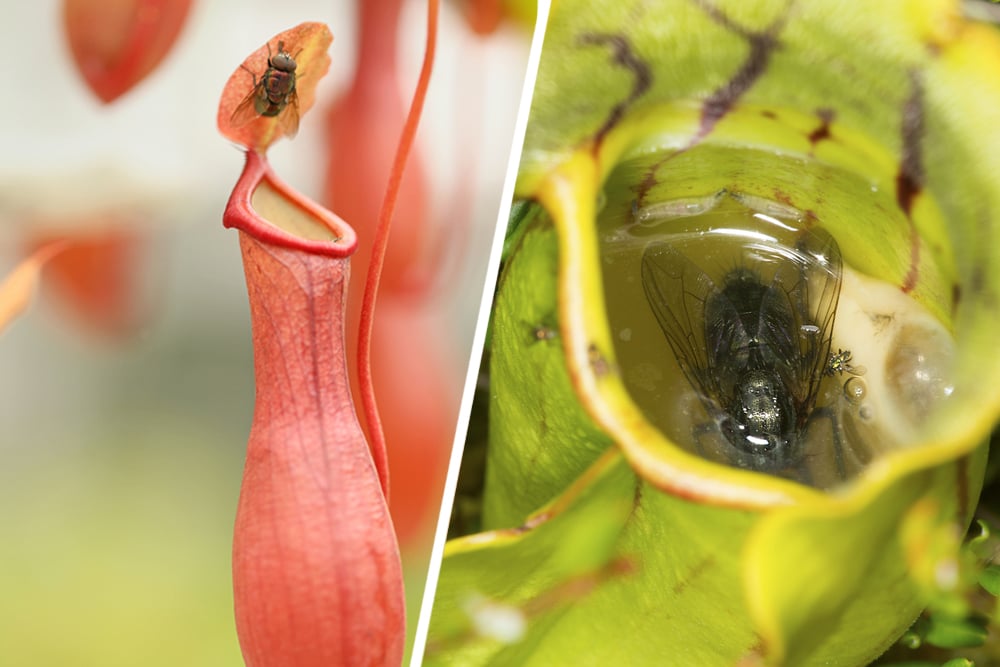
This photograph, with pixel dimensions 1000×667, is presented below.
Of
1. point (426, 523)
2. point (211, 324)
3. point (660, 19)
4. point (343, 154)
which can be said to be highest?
point (660, 19)


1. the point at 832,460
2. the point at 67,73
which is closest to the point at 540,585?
the point at 832,460

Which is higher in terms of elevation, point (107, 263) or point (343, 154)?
point (343, 154)

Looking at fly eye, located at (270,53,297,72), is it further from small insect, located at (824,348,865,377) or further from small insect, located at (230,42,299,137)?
small insect, located at (824,348,865,377)

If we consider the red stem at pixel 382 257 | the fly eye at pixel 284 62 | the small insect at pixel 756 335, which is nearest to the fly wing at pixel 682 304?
the small insect at pixel 756 335

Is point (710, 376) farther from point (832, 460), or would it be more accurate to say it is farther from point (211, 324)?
point (211, 324)

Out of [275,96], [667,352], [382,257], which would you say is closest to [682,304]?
[667,352]

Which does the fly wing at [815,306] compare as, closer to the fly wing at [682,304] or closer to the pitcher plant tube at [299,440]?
the fly wing at [682,304]

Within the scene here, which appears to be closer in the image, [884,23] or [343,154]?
[884,23]
